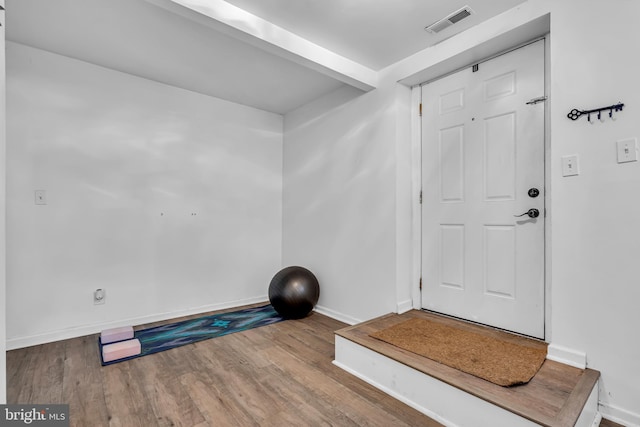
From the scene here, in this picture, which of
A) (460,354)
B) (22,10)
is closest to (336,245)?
(460,354)

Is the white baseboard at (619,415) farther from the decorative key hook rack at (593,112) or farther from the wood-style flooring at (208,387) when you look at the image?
the decorative key hook rack at (593,112)

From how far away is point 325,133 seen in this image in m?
3.62

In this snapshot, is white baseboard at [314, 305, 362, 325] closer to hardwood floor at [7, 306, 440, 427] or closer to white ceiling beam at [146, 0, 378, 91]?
hardwood floor at [7, 306, 440, 427]

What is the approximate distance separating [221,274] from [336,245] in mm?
1383

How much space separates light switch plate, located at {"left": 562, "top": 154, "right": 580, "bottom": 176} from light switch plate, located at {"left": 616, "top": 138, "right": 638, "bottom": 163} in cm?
18

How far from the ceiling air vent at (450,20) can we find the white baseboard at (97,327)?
3313 mm

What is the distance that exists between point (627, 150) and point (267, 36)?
88.3 inches

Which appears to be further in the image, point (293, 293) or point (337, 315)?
point (337, 315)

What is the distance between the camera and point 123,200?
10.1 ft

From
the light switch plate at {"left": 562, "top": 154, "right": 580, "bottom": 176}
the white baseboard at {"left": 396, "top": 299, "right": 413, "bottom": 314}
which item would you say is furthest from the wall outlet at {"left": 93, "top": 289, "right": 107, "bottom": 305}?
the light switch plate at {"left": 562, "top": 154, "right": 580, "bottom": 176}

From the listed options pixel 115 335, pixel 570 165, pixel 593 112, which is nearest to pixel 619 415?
pixel 570 165

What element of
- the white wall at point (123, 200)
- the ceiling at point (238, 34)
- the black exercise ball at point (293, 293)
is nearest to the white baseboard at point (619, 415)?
the black exercise ball at point (293, 293)

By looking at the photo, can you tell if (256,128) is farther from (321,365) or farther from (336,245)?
(321,365)

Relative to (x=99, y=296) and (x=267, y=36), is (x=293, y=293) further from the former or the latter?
(x=267, y=36)
